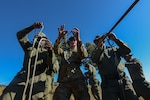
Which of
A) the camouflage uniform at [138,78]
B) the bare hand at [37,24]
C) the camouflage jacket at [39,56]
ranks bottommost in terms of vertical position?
the camouflage uniform at [138,78]

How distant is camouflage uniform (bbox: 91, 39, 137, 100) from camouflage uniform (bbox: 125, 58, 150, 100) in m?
0.70

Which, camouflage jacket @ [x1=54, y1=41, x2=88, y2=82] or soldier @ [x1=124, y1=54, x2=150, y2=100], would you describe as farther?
soldier @ [x1=124, y1=54, x2=150, y2=100]

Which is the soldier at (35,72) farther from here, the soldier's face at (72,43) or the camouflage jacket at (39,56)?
the soldier's face at (72,43)

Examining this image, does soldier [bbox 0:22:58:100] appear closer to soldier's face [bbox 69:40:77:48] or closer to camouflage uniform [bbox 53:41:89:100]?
camouflage uniform [bbox 53:41:89:100]

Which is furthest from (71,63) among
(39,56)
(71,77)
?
(39,56)

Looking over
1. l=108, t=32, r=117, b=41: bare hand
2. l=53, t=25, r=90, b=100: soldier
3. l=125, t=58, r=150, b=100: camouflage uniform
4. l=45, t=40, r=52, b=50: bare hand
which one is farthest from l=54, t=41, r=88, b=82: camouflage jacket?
l=125, t=58, r=150, b=100: camouflage uniform

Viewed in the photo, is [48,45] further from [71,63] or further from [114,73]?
[114,73]

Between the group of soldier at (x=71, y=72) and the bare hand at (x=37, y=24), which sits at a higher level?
the bare hand at (x=37, y=24)

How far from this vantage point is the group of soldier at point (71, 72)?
15.7 feet

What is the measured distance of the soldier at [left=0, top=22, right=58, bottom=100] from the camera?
4.65 meters

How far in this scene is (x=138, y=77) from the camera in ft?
19.1

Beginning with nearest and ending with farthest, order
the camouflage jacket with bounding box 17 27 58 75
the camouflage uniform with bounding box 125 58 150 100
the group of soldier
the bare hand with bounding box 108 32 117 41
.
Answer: the group of soldier < the camouflage jacket with bounding box 17 27 58 75 < the bare hand with bounding box 108 32 117 41 < the camouflage uniform with bounding box 125 58 150 100

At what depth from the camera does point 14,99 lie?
4566mm

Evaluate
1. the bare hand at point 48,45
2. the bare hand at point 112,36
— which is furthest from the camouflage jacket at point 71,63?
the bare hand at point 112,36
